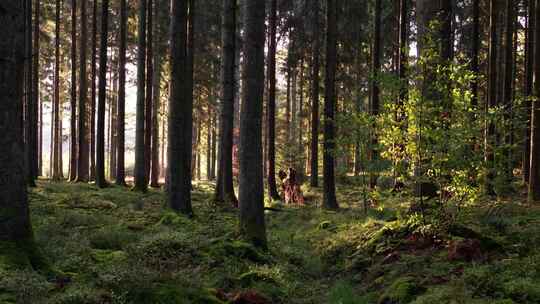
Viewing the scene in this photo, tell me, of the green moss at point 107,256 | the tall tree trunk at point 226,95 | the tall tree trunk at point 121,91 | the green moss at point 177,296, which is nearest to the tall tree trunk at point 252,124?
the green moss at point 107,256

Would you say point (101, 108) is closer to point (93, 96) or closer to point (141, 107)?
point (141, 107)

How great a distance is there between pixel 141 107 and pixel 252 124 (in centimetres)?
1107

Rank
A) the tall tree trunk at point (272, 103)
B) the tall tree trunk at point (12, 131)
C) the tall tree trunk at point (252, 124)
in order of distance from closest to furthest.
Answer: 1. the tall tree trunk at point (12, 131)
2. the tall tree trunk at point (252, 124)
3. the tall tree trunk at point (272, 103)

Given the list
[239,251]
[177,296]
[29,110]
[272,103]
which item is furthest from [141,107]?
[177,296]

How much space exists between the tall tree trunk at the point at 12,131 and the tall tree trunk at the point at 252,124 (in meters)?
4.24

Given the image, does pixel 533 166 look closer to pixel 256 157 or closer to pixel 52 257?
pixel 256 157

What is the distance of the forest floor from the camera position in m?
5.63

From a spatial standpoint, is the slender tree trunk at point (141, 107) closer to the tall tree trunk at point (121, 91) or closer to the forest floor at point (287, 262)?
the tall tree trunk at point (121, 91)

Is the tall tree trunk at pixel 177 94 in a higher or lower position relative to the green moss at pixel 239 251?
higher

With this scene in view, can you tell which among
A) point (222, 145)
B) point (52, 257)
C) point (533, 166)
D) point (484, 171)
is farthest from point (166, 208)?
point (533, 166)

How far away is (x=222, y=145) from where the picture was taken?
16359 millimetres

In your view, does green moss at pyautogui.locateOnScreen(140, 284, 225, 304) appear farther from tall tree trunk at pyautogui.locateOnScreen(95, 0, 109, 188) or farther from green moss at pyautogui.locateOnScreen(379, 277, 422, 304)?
tall tree trunk at pyautogui.locateOnScreen(95, 0, 109, 188)

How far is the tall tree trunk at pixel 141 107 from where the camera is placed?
18.6 meters

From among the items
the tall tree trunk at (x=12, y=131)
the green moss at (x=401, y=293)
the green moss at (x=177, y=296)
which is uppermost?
the tall tree trunk at (x=12, y=131)
